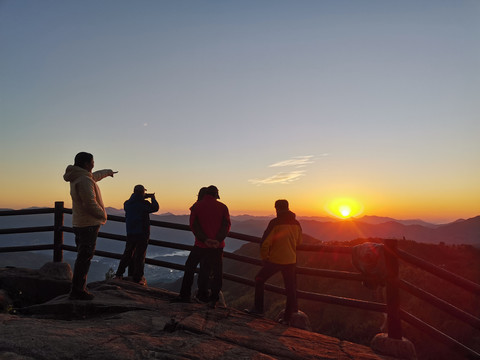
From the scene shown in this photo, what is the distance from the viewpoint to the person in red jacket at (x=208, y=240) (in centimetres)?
512

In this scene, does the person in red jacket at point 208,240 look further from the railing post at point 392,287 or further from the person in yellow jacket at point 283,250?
the railing post at point 392,287

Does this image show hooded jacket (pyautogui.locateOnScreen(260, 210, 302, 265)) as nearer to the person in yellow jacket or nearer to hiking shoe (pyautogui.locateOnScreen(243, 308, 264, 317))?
the person in yellow jacket

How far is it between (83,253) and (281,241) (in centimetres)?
288

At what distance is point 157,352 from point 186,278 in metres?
2.35

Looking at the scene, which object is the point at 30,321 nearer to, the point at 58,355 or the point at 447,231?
the point at 58,355

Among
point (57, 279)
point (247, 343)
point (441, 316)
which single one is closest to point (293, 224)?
point (247, 343)

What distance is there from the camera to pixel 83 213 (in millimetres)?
4613

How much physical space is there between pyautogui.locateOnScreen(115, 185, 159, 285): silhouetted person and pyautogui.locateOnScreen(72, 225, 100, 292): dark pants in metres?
1.67

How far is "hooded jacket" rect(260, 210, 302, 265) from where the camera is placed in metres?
5.07

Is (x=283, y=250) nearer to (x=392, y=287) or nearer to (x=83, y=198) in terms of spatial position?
(x=392, y=287)

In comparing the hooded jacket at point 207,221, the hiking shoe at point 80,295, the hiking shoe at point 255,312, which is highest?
the hooded jacket at point 207,221

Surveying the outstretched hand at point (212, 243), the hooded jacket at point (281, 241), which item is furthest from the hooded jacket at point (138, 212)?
the hooded jacket at point (281, 241)

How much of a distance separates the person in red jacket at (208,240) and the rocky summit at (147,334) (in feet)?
1.08

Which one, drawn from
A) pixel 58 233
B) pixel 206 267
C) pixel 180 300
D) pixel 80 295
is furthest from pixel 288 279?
pixel 58 233
